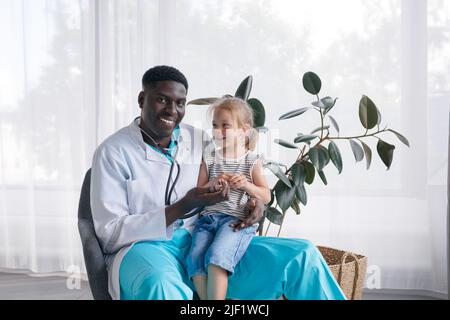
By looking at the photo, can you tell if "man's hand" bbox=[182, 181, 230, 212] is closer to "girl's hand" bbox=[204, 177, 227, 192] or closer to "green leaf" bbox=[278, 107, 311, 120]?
"girl's hand" bbox=[204, 177, 227, 192]

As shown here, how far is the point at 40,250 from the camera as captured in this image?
9.42ft

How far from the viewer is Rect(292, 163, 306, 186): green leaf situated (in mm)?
1880

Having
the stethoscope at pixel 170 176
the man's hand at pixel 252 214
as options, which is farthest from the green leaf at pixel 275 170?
the stethoscope at pixel 170 176

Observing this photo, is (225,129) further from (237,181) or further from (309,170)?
(309,170)

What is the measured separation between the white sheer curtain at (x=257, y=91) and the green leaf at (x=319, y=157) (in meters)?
0.70

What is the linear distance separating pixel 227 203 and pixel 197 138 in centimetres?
27

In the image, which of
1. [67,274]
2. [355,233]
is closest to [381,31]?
[355,233]

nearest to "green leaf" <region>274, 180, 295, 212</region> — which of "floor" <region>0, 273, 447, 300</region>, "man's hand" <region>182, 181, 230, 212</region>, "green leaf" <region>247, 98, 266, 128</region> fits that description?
"green leaf" <region>247, 98, 266, 128</region>

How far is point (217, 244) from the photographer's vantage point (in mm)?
1450

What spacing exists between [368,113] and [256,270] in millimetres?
802

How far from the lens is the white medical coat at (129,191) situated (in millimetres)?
1430

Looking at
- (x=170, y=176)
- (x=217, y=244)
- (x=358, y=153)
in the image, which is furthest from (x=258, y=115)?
(x=217, y=244)

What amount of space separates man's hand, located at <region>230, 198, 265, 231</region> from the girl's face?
23 centimetres

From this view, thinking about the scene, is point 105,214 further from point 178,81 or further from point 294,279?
point 294,279
